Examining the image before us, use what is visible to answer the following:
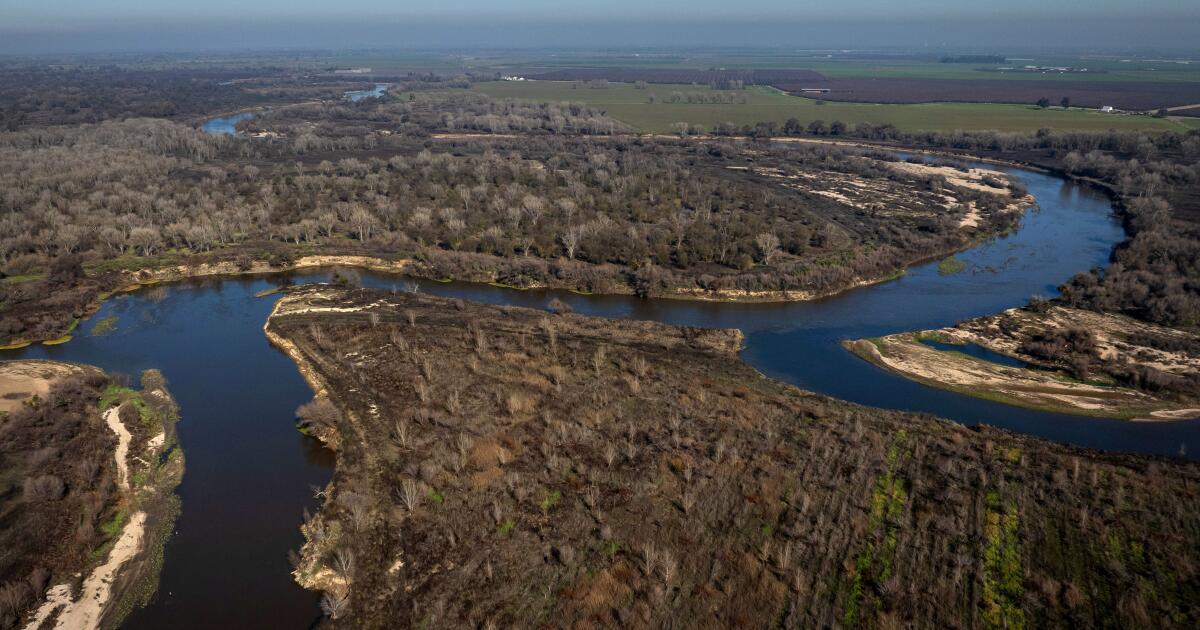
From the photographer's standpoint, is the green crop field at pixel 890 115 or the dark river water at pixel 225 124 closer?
the green crop field at pixel 890 115

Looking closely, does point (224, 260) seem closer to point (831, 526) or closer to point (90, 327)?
point (90, 327)

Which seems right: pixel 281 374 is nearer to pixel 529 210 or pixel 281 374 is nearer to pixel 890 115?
pixel 529 210

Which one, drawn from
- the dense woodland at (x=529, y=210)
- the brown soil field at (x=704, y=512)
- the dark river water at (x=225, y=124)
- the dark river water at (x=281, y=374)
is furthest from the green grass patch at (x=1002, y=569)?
the dark river water at (x=225, y=124)

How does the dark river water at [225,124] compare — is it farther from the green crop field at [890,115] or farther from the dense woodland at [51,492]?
the dense woodland at [51,492]

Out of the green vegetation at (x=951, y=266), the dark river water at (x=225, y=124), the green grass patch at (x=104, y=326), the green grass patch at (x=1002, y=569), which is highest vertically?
the dark river water at (x=225, y=124)

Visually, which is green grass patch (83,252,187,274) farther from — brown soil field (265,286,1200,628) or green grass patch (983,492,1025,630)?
green grass patch (983,492,1025,630)

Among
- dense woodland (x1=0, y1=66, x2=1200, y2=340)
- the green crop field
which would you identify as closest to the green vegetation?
dense woodland (x1=0, y1=66, x2=1200, y2=340)
